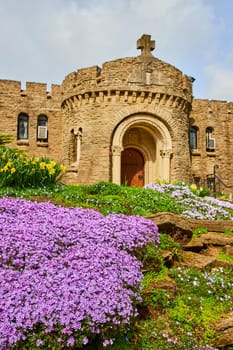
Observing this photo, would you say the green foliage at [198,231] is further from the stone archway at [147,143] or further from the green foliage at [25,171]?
the stone archway at [147,143]

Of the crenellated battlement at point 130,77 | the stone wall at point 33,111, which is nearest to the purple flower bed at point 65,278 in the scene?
the crenellated battlement at point 130,77

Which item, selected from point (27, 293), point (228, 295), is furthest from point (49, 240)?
point (228, 295)

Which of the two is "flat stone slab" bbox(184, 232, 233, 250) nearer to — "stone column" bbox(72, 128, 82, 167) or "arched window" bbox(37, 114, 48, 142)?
"stone column" bbox(72, 128, 82, 167)

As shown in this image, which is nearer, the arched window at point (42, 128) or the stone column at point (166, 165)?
the stone column at point (166, 165)

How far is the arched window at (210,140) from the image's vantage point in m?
23.5

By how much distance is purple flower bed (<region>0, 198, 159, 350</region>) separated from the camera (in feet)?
12.4

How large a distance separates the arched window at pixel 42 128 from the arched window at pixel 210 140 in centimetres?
930

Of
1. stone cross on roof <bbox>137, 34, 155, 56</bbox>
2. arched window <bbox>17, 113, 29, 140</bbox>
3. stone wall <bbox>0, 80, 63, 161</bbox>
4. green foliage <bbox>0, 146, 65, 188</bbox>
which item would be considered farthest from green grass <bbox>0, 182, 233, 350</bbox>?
arched window <bbox>17, 113, 29, 140</bbox>

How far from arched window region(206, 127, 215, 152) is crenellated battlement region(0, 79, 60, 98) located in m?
8.98

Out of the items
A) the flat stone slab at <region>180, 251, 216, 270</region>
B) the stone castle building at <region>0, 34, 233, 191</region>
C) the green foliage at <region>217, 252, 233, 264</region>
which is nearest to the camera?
the flat stone slab at <region>180, 251, 216, 270</region>

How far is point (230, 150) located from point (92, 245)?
20.1m

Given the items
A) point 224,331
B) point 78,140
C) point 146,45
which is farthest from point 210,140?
point 224,331

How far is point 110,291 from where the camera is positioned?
13.6 feet

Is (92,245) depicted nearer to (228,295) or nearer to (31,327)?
(31,327)
